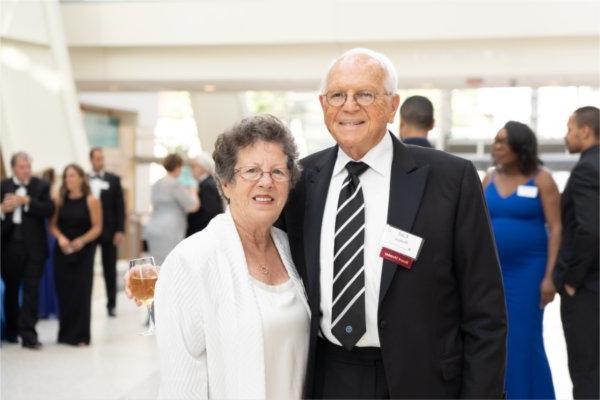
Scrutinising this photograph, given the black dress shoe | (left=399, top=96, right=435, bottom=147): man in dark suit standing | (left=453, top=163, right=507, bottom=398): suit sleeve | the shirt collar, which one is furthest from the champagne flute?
the black dress shoe

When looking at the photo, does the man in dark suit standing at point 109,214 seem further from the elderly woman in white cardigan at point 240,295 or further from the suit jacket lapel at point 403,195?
the suit jacket lapel at point 403,195

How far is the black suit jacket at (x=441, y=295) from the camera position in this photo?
2104 mm

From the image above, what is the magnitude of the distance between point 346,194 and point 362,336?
0.39m

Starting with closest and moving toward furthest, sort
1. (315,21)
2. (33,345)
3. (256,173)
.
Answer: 1. (256,173)
2. (33,345)
3. (315,21)

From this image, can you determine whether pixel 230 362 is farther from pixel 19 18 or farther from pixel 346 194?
pixel 19 18

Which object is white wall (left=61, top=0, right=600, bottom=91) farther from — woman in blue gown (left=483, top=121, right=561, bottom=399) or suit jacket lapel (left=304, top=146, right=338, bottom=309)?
suit jacket lapel (left=304, top=146, right=338, bottom=309)

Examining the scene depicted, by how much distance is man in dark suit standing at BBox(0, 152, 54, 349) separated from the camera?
281 inches

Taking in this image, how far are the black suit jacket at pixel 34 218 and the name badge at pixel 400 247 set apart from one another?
5.69 metres

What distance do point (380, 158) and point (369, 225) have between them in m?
0.19

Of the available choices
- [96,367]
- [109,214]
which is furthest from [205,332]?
[109,214]

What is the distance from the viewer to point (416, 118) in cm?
435

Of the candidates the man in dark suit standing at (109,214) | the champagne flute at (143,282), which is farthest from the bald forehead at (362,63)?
the man in dark suit standing at (109,214)

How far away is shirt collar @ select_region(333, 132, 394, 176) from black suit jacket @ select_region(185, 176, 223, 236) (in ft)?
20.6

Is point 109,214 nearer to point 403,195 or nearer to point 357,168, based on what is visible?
point 357,168
